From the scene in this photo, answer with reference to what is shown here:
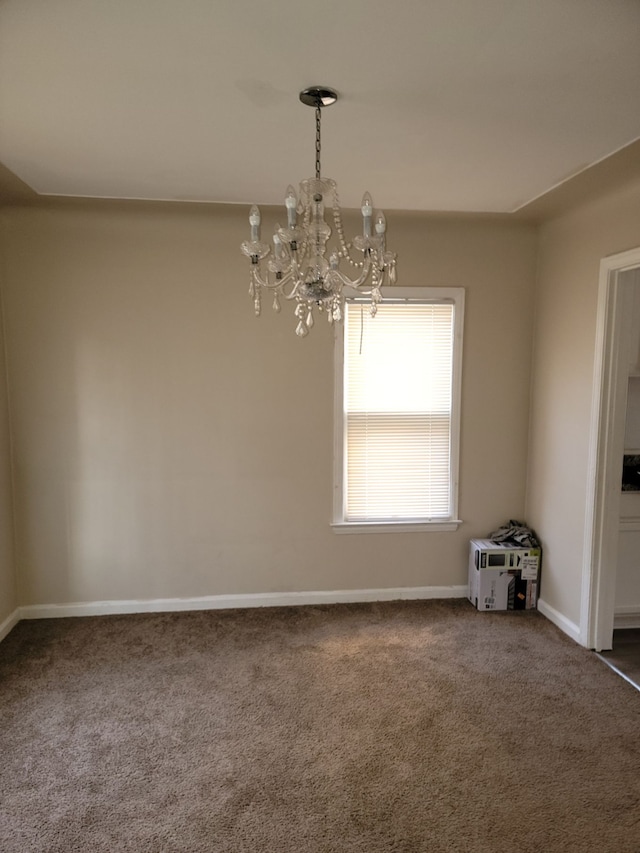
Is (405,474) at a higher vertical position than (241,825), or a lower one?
higher

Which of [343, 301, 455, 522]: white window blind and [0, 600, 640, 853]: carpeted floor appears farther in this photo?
[343, 301, 455, 522]: white window blind

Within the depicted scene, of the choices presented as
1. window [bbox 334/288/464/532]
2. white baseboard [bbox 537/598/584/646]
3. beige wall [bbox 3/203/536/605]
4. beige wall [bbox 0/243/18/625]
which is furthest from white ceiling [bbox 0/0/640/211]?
white baseboard [bbox 537/598/584/646]

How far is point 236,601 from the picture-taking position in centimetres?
384

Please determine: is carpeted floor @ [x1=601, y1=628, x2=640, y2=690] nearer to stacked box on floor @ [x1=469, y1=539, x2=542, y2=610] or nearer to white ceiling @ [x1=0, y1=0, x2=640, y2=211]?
stacked box on floor @ [x1=469, y1=539, x2=542, y2=610]

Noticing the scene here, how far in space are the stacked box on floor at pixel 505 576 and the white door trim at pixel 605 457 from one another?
48cm

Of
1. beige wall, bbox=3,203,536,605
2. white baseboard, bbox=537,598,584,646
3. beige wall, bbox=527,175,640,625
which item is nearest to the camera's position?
beige wall, bbox=527,175,640,625

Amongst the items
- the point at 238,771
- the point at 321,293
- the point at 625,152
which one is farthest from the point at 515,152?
the point at 238,771

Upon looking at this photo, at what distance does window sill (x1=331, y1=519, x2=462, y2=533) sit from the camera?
12.7ft

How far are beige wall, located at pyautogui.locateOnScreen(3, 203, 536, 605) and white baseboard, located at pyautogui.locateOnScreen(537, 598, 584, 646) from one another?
2.15 ft

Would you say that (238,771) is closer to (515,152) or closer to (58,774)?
(58,774)

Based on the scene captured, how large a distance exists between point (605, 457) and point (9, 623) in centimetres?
381

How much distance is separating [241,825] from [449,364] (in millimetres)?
2889

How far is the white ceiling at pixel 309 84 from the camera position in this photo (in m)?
1.55

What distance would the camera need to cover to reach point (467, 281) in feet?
12.5
